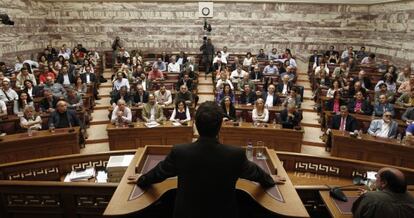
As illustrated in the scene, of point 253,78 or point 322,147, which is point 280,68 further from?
point 322,147

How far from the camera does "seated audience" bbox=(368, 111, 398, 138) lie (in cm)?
613

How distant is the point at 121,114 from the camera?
22.5ft

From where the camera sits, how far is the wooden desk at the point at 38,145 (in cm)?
563

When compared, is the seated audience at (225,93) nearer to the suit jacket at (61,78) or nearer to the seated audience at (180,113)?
the seated audience at (180,113)

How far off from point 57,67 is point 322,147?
27.6 feet

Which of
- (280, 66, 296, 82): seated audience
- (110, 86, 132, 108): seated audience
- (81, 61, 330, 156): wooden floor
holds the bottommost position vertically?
(81, 61, 330, 156): wooden floor

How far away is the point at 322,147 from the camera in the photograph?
7039 millimetres

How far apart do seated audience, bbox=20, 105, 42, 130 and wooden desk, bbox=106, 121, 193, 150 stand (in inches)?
57.0

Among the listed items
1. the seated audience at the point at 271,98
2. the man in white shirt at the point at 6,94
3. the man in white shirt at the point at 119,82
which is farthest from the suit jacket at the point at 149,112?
the man in white shirt at the point at 6,94

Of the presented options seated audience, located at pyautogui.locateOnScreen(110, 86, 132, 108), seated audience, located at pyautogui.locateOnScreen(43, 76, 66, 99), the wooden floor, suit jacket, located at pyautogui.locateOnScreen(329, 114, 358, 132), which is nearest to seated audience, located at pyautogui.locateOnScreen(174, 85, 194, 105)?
seated audience, located at pyautogui.locateOnScreen(110, 86, 132, 108)

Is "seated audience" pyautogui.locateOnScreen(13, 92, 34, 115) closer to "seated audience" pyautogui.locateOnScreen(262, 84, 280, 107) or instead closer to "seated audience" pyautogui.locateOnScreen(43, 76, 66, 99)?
"seated audience" pyautogui.locateOnScreen(43, 76, 66, 99)

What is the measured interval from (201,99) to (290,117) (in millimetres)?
3862

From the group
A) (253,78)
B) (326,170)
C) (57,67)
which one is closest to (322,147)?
(326,170)

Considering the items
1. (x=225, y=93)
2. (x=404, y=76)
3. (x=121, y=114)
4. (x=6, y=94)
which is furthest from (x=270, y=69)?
(x=6, y=94)
